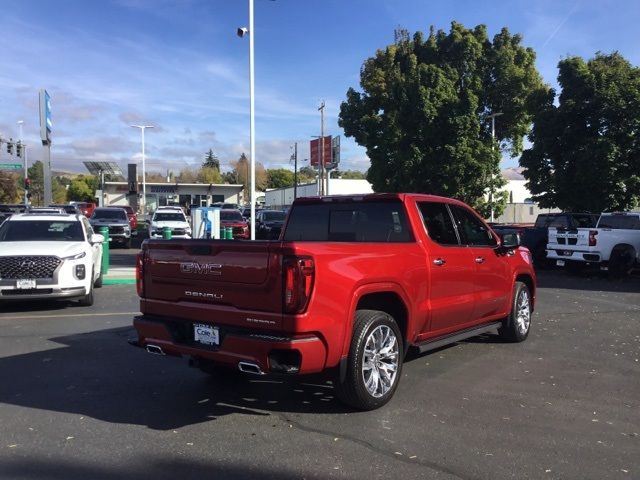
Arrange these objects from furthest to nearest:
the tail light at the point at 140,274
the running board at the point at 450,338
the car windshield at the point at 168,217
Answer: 1. the car windshield at the point at 168,217
2. the running board at the point at 450,338
3. the tail light at the point at 140,274

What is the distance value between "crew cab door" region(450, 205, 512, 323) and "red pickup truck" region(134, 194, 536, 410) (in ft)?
0.09

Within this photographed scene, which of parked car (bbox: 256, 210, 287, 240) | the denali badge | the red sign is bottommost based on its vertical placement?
the denali badge

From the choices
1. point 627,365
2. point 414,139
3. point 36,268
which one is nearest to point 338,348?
point 627,365

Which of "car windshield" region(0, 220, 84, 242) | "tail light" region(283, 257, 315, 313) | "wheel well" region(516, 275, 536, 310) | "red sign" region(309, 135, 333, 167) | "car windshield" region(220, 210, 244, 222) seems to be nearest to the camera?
"tail light" region(283, 257, 315, 313)

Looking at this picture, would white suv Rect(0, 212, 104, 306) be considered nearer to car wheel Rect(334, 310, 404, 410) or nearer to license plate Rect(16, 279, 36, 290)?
license plate Rect(16, 279, 36, 290)

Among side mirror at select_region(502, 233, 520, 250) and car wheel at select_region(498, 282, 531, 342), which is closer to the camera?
side mirror at select_region(502, 233, 520, 250)

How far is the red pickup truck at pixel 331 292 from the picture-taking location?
4.42 meters

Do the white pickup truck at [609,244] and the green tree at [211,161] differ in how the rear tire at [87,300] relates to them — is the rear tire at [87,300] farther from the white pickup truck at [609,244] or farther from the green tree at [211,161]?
the green tree at [211,161]

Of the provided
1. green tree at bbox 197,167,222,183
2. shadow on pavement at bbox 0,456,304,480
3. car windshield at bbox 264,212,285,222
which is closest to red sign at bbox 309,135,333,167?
car windshield at bbox 264,212,285,222

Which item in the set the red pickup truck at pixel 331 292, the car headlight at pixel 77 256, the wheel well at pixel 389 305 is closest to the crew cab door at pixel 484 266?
the red pickup truck at pixel 331 292

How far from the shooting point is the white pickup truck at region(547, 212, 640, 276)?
15.4 metres

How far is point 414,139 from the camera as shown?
87.4 feet

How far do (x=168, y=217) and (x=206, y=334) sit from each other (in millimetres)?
23469

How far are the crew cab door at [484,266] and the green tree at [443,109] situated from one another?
17.8 meters
